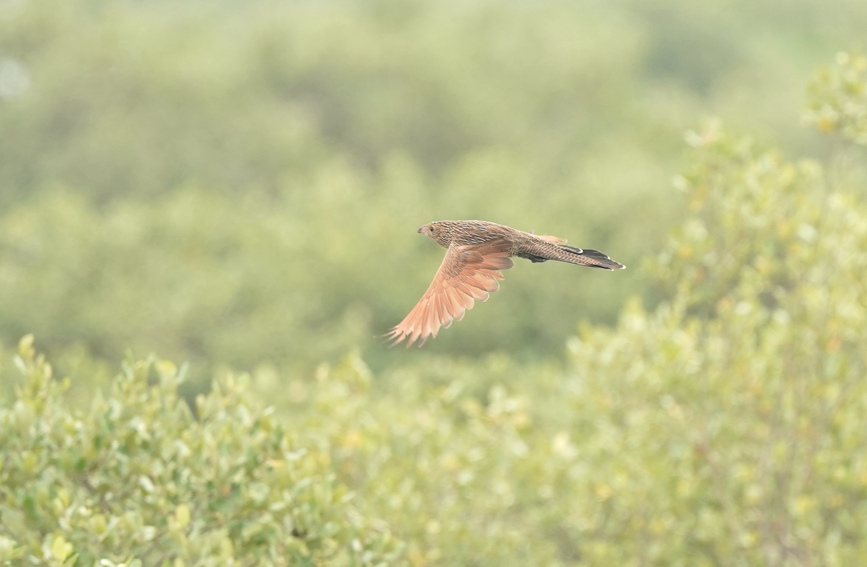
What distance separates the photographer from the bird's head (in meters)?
7.02

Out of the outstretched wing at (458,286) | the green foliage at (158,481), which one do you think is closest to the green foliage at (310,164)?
the green foliage at (158,481)

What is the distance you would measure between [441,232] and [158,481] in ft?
7.03

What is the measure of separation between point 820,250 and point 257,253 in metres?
25.0

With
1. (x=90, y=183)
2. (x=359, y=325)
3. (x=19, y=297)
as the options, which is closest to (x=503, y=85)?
(x=90, y=183)

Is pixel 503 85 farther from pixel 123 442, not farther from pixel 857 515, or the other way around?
pixel 123 442

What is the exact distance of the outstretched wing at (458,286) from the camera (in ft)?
21.6

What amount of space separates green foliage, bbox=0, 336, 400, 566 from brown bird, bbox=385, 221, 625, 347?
125cm

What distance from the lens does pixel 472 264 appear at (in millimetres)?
6699

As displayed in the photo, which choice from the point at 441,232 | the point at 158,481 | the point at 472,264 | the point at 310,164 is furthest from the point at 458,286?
the point at 310,164

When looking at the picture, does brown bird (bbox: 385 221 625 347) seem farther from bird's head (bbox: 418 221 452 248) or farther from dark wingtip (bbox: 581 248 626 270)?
bird's head (bbox: 418 221 452 248)

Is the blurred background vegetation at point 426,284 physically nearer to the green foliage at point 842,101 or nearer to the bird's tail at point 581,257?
the green foliage at point 842,101

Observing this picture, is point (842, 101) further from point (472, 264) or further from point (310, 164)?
point (310, 164)

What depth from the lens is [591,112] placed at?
167 ft

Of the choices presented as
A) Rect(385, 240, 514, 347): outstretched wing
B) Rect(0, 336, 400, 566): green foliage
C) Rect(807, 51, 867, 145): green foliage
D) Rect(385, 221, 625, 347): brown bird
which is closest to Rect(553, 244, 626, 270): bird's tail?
Rect(385, 221, 625, 347): brown bird
